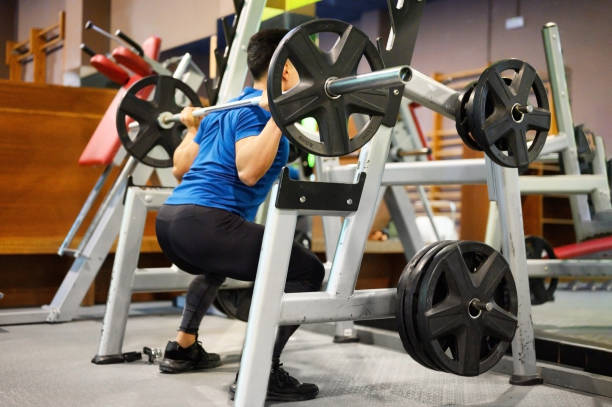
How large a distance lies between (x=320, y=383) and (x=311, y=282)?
461 millimetres

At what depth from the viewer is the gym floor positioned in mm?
2098

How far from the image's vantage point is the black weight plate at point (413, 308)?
1.82 m

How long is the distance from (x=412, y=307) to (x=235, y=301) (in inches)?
47.0

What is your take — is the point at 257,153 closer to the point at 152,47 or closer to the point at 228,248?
the point at 228,248

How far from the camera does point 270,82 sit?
1581 mm

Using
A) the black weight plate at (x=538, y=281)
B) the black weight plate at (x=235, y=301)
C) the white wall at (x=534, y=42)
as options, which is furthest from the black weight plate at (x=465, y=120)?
the white wall at (x=534, y=42)

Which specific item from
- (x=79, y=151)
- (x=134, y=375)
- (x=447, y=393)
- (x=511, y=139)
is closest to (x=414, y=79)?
(x=511, y=139)

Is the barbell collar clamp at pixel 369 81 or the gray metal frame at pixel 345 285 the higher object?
the barbell collar clamp at pixel 369 81

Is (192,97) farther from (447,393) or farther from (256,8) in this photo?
(447,393)

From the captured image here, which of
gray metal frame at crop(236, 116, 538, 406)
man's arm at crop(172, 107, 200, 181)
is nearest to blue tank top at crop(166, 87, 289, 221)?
man's arm at crop(172, 107, 200, 181)

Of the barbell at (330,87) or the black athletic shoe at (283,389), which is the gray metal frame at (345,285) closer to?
the barbell at (330,87)

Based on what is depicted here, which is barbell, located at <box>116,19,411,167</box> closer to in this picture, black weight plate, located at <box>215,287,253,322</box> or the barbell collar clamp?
the barbell collar clamp

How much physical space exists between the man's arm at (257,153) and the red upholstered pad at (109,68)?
7.24ft

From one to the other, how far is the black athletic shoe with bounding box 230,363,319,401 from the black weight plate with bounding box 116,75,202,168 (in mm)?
1159
